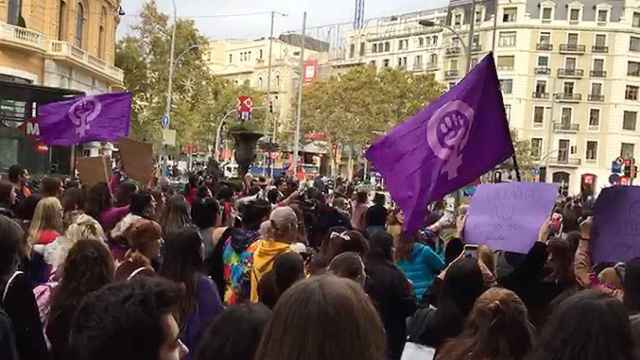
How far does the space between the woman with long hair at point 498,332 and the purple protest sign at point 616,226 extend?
2249 millimetres

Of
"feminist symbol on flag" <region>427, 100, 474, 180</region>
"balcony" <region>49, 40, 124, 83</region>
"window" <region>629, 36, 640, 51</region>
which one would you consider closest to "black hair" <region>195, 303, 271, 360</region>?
"feminist symbol on flag" <region>427, 100, 474, 180</region>

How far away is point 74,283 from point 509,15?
3212 inches

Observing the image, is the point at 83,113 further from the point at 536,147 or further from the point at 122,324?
the point at 536,147

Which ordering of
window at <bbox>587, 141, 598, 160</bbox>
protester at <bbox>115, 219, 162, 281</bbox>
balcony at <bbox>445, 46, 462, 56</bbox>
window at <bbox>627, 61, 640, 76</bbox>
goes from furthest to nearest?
balcony at <bbox>445, 46, 462, 56</bbox>
window at <bbox>587, 141, 598, 160</bbox>
window at <bbox>627, 61, 640, 76</bbox>
protester at <bbox>115, 219, 162, 281</bbox>

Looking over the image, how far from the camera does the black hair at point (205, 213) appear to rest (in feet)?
25.4

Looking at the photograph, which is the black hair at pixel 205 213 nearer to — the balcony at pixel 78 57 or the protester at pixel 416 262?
the protester at pixel 416 262

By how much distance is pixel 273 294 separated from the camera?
194 inches

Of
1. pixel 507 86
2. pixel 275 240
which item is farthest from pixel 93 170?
pixel 507 86

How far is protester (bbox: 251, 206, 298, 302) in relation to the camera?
247 inches

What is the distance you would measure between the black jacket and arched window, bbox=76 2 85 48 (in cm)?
3712

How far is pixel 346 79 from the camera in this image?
204 feet

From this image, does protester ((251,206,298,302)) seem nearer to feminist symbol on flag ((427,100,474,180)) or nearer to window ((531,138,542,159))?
feminist symbol on flag ((427,100,474,180))

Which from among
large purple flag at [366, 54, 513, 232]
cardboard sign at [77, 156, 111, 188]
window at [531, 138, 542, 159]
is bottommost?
cardboard sign at [77, 156, 111, 188]

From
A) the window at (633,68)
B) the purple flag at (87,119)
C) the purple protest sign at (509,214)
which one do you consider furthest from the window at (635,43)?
the purple protest sign at (509,214)
